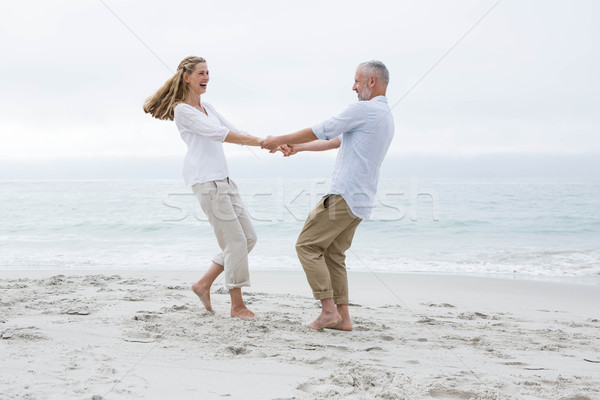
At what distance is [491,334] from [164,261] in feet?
22.0

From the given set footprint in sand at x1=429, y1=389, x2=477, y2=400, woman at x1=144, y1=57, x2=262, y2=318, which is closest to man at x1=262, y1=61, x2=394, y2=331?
woman at x1=144, y1=57, x2=262, y2=318

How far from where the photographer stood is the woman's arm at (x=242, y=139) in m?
3.87

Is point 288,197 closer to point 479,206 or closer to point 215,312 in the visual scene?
point 479,206

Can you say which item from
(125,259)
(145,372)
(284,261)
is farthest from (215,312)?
(125,259)

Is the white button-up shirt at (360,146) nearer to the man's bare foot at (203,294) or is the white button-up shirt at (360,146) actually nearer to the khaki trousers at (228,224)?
the khaki trousers at (228,224)

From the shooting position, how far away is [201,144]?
3867 millimetres

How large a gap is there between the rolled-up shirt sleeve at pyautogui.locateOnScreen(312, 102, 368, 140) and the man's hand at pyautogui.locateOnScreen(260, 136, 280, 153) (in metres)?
0.47

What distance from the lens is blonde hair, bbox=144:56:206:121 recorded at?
3.92m

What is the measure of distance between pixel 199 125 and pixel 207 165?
0.31m

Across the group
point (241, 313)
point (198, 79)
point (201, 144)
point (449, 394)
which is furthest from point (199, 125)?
point (449, 394)

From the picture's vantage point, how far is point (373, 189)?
12.1 feet

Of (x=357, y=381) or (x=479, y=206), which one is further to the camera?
(x=479, y=206)

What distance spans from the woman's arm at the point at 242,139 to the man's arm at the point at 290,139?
0.07 metres

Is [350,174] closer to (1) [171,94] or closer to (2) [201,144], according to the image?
(2) [201,144]
